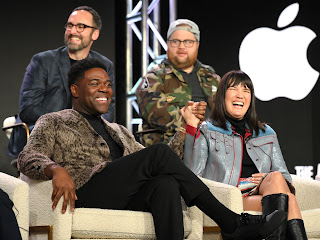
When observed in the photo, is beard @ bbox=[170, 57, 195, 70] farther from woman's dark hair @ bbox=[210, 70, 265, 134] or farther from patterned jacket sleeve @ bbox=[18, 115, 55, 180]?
patterned jacket sleeve @ bbox=[18, 115, 55, 180]

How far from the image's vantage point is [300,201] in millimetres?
3549

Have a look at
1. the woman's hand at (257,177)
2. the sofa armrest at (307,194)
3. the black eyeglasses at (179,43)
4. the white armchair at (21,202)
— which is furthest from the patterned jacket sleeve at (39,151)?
the black eyeglasses at (179,43)

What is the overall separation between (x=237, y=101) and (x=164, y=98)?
858mm

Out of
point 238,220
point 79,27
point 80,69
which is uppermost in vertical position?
point 79,27

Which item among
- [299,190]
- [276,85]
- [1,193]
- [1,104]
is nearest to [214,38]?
[276,85]

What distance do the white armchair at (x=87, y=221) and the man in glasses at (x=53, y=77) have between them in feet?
4.16

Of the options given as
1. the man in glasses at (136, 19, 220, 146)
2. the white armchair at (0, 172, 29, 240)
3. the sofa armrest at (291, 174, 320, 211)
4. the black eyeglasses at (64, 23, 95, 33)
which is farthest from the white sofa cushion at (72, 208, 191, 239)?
the black eyeglasses at (64, 23, 95, 33)

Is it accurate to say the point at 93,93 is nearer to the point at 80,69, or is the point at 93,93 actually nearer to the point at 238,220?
the point at 80,69

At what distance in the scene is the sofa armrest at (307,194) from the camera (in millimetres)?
3549

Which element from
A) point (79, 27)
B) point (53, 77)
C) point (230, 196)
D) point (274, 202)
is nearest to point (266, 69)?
point (79, 27)

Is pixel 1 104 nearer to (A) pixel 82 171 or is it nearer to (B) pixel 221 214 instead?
(A) pixel 82 171

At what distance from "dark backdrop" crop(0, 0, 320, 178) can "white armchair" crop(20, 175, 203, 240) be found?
299 cm

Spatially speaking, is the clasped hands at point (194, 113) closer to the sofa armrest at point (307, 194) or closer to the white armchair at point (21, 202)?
the sofa armrest at point (307, 194)

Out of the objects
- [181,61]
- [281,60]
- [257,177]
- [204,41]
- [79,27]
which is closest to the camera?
[257,177]
